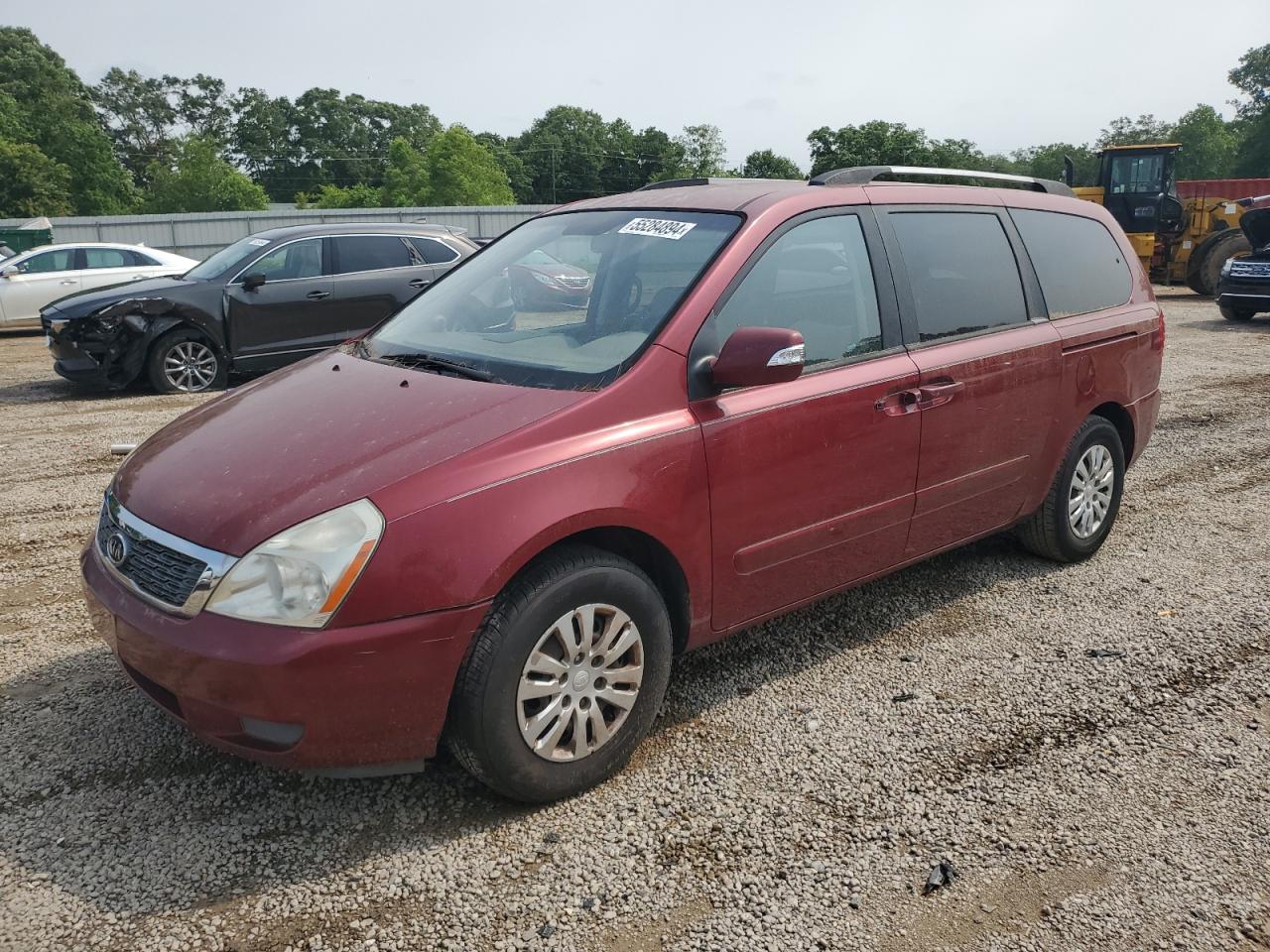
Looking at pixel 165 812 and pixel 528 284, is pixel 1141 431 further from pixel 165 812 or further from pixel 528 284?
pixel 165 812

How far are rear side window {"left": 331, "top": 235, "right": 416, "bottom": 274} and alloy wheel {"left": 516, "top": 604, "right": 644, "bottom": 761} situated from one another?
8.32m

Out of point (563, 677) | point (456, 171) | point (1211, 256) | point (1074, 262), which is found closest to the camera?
point (563, 677)

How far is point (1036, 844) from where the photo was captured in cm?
284

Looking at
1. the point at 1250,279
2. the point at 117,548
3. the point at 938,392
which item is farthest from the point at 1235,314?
the point at 117,548

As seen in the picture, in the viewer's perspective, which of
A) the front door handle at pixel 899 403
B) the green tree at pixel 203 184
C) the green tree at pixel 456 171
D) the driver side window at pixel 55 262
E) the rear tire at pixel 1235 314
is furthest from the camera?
the green tree at pixel 456 171

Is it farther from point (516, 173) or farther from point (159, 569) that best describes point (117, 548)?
point (516, 173)

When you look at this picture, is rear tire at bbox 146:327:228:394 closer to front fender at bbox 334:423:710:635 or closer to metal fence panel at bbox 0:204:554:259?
front fender at bbox 334:423:710:635

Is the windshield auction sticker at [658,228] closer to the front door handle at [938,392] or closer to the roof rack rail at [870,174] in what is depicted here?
the roof rack rail at [870,174]

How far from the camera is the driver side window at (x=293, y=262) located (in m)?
10.1

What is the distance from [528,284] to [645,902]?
2321 mm

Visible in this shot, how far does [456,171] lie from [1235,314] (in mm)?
70224

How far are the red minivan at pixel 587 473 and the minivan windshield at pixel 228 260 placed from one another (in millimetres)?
6878

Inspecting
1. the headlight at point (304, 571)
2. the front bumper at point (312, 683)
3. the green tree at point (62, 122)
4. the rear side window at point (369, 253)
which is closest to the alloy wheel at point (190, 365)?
the rear side window at point (369, 253)

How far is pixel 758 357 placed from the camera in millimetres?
3105
